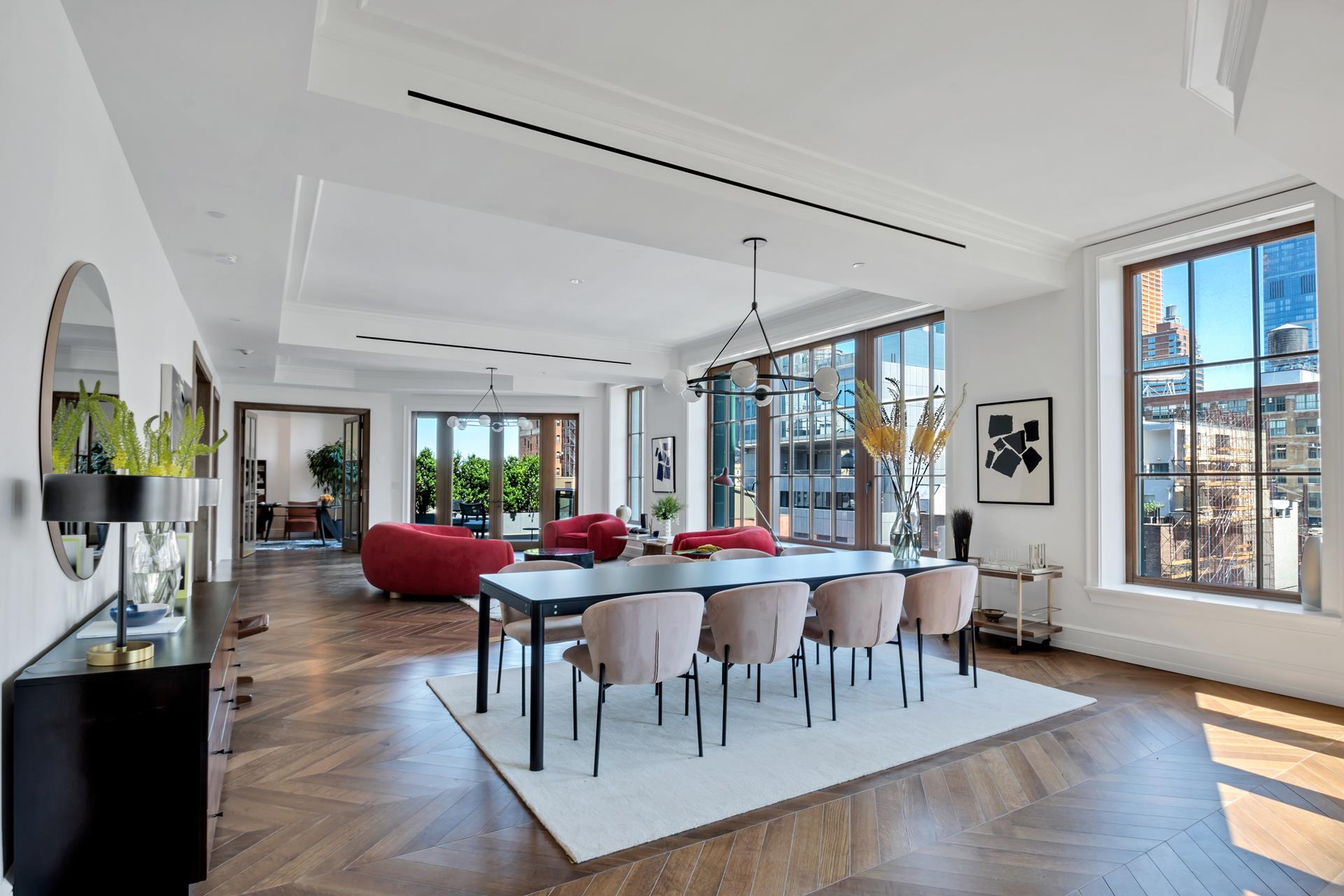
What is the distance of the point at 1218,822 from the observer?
8.80 feet

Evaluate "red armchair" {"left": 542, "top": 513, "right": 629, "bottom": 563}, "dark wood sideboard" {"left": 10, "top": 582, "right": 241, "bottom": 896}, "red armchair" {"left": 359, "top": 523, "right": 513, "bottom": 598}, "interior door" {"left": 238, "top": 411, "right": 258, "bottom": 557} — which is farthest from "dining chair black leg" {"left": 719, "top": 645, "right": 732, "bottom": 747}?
"interior door" {"left": 238, "top": 411, "right": 258, "bottom": 557}

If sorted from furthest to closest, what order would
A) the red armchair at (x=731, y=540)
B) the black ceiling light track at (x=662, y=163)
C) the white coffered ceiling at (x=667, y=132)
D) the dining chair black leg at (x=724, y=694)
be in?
1. the red armchair at (x=731, y=540)
2. the dining chair black leg at (x=724, y=694)
3. the black ceiling light track at (x=662, y=163)
4. the white coffered ceiling at (x=667, y=132)

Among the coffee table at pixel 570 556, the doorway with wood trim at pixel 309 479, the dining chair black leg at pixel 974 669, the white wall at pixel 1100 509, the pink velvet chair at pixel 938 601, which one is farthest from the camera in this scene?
the doorway with wood trim at pixel 309 479

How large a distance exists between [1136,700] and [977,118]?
3179mm

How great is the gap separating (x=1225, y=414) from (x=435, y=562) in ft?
20.9

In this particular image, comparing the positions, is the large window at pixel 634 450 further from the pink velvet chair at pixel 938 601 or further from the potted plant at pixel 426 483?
the pink velvet chair at pixel 938 601

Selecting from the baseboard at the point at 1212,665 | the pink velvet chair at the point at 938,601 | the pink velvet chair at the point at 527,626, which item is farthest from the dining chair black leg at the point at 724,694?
the baseboard at the point at 1212,665

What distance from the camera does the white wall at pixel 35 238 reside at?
185 cm

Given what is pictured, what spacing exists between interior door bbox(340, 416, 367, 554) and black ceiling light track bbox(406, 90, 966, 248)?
954 centimetres

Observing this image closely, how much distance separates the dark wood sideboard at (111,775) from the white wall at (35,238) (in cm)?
10

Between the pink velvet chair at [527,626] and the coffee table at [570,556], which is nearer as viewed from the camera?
the pink velvet chair at [527,626]

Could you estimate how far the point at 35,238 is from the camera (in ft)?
6.63

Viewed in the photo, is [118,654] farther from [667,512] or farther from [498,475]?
[498,475]

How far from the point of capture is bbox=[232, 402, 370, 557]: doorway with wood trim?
1170 cm
